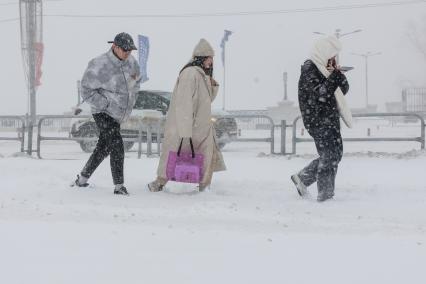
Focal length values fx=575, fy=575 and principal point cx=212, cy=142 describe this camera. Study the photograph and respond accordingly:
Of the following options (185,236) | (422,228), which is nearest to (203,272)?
(185,236)

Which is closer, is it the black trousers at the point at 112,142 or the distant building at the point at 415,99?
the black trousers at the point at 112,142

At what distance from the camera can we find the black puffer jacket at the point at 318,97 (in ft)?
16.5

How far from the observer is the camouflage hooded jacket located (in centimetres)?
534

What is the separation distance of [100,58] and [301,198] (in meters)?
2.31

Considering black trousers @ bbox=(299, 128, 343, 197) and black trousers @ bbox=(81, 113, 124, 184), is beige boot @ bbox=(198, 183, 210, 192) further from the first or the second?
black trousers @ bbox=(299, 128, 343, 197)

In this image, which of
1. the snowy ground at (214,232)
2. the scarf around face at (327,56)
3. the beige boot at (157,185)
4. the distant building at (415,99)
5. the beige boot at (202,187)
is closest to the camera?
the snowy ground at (214,232)

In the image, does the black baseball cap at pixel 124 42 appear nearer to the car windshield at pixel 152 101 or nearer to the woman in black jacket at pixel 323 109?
the woman in black jacket at pixel 323 109

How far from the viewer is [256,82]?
8038cm

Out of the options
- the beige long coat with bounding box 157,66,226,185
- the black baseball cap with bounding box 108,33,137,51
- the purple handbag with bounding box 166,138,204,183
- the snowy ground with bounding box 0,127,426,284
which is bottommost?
the snowy ground with bounding box 0,127,426,284

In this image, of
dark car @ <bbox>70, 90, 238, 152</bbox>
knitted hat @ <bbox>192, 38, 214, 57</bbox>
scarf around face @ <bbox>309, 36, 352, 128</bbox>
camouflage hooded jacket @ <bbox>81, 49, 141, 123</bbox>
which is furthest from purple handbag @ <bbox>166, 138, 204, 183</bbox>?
dark car @ <bbox>70, 90, 238, 152</bbox>

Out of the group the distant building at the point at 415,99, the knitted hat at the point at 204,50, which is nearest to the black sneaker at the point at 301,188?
the knitted hat at the point at 204,50

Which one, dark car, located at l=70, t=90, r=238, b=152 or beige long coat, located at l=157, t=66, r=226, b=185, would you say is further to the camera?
dark car, located at l=70, t=90, r=238, b=152

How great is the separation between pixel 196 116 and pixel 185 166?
510mm

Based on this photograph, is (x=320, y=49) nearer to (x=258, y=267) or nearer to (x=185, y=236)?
(x=185, y=236)
